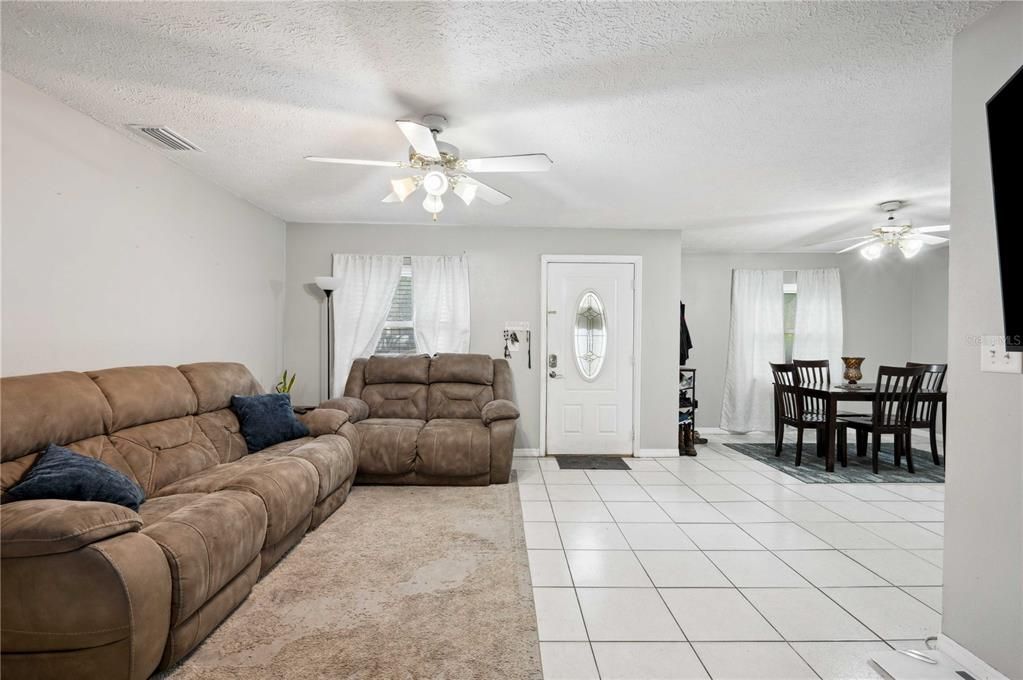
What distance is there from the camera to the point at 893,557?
2930mm

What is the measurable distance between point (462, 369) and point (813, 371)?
4108 mm

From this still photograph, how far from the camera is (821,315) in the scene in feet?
21.5

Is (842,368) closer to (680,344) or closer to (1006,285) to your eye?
(680,344)

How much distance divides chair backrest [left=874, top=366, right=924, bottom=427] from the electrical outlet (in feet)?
11.4

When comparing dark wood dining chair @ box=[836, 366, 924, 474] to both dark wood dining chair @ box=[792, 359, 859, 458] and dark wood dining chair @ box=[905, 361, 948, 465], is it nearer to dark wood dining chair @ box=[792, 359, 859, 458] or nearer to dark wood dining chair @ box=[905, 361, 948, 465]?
dark wood dining chair @ box=[905, 361, 948, 465]

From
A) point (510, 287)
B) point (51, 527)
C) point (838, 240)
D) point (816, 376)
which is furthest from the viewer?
point (816, 376)

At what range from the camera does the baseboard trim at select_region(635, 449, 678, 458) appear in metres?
5.37

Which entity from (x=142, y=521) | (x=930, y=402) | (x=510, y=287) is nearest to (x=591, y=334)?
(x=510, y=287)

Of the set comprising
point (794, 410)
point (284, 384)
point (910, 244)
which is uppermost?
point (910, 244)

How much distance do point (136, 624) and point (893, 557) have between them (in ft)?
12.0

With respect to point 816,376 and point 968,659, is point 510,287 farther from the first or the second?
point 968,659

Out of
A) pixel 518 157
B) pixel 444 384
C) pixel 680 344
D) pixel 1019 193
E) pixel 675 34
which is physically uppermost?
pixel 675 34

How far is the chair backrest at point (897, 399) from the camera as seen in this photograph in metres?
4.79

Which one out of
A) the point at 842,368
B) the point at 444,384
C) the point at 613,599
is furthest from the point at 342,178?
the point at 842,368
